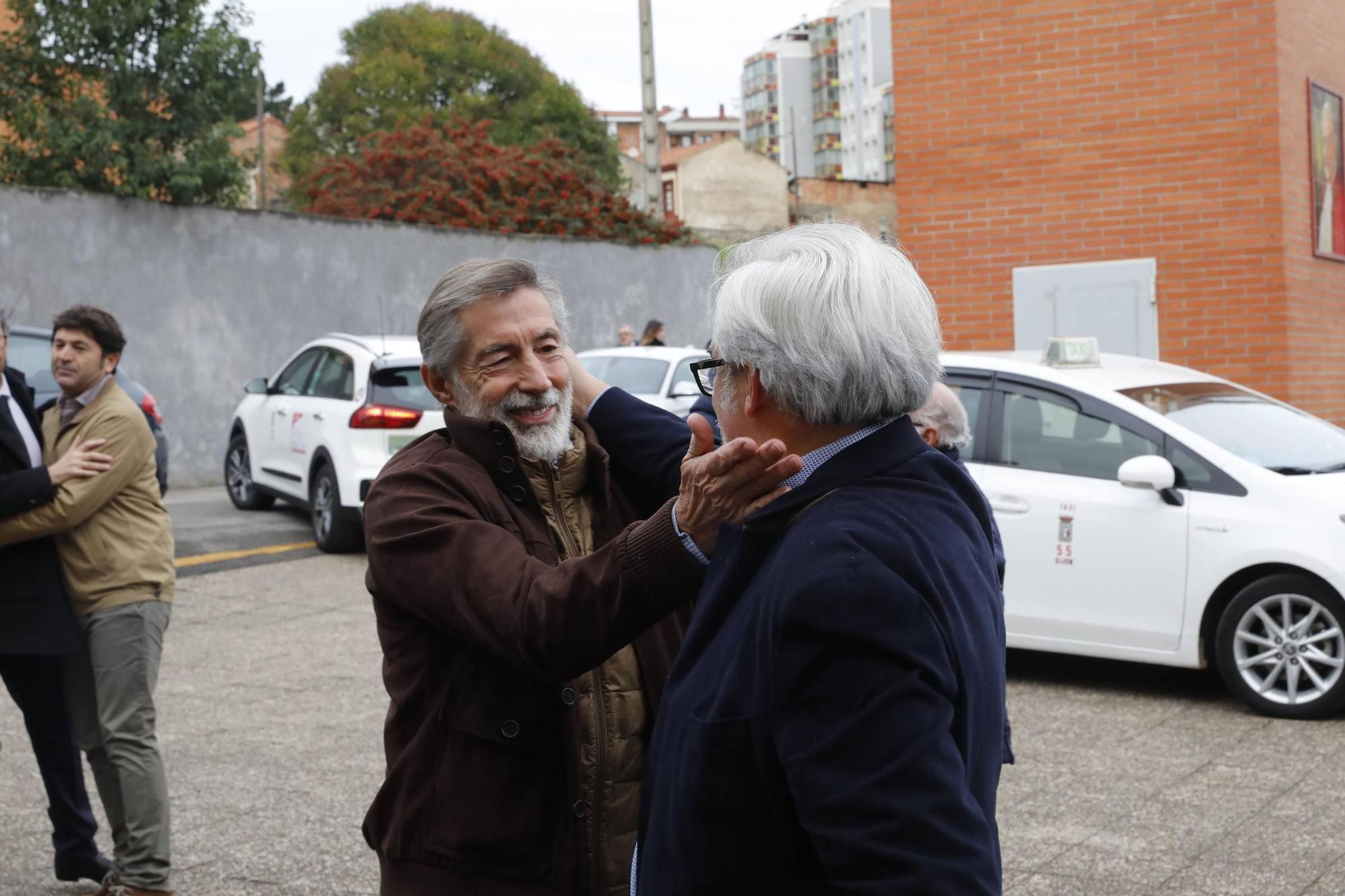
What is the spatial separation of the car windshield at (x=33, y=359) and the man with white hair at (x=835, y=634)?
983 centimetres

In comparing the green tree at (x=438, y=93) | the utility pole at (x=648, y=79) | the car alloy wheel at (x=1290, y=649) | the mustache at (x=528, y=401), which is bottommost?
the car alloy wheel at (x=1290, y=649)

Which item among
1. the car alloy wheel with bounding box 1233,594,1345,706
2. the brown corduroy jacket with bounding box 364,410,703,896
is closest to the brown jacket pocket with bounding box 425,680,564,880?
the brown corduroy jacket with bounding box 364,410,703,896

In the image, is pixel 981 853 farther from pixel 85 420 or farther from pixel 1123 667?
pixel 1123 667

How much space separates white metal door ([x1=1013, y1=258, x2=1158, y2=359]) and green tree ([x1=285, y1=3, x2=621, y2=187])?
39173 mm

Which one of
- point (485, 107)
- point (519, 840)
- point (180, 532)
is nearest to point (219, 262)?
point (180, 532)

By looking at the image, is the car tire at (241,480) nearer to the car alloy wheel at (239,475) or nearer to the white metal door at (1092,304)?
the car alloy wheel at (239,475)

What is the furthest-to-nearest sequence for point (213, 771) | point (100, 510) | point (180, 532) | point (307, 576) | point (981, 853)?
point (180, 532)
point (307, 576)
point (213, 771)
point (100, 510)
point (981, 853)

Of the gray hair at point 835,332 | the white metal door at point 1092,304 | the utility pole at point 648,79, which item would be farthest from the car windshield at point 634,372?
the utility pole at point 648,79

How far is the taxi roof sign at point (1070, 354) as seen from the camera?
8164 mm

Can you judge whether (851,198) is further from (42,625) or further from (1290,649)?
(42,625)

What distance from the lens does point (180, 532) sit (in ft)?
43.8

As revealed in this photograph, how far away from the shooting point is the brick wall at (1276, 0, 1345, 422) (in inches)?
530

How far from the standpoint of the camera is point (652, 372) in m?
13.8

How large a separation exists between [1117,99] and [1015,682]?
7.59 meters
